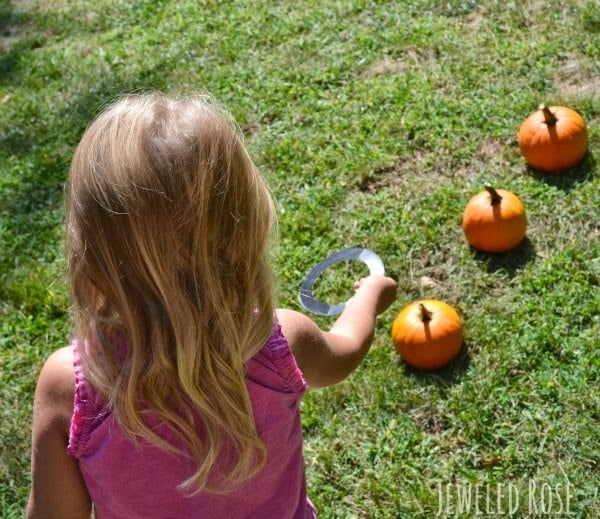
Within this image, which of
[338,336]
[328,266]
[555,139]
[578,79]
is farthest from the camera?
[578,79]

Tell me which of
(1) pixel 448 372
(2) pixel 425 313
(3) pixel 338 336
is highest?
(3) pixel 338 336

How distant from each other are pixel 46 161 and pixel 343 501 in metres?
3.36

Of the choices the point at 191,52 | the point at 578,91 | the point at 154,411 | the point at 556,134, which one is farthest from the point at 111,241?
the point at 191,52

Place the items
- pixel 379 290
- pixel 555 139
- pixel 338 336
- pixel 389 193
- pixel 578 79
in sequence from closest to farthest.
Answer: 1. pixel 338 336
2. pixel 379 290
3. pixel 555 139
4. pixel 389 193
5. pixel 578 79

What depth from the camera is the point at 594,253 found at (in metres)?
3.96

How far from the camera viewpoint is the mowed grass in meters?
3.39

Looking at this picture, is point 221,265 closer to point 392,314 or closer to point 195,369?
point 195,369

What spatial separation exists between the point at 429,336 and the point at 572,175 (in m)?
1.38

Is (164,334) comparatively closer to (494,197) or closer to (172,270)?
(172,270)

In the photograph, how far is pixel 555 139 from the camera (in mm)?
4289

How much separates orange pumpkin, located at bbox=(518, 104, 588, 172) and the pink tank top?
2754 millimetres

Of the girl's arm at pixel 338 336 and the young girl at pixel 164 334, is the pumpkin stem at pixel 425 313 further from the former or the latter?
the young girl at pixel 164 334

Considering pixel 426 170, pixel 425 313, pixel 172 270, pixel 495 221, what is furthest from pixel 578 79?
pixel 172 270

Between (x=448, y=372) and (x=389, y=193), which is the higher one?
(x=389, y=193)
